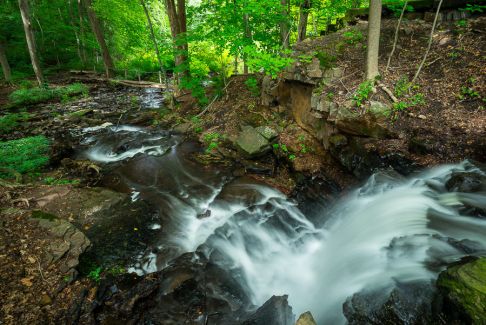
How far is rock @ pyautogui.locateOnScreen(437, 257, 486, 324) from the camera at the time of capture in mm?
2438

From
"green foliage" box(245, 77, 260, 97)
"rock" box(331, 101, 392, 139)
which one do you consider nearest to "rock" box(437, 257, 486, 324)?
"rock" box(331, 101, 392, 139)

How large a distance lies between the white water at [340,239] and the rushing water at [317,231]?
2 centimetres

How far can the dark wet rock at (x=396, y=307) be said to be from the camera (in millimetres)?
2879

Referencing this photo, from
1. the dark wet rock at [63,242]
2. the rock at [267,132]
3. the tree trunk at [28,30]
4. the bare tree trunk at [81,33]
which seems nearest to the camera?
the dark wet rock at [63,242]

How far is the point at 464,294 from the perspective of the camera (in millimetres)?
2568

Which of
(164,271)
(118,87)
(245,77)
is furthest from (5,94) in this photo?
(164,271)

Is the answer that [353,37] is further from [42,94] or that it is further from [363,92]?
[42,94]

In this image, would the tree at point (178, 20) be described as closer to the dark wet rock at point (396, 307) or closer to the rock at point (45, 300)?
the rock at point (45, 300)

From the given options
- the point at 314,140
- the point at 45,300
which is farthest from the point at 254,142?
the point at 45,300

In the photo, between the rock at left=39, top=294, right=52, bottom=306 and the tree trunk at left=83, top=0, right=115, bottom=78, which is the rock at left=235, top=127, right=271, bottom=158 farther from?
the tree trunk at left=83, top=0, right=115, bottom=78

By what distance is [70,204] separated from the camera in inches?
231

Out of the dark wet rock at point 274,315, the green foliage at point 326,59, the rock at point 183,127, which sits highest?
the green foliage at point 326,59

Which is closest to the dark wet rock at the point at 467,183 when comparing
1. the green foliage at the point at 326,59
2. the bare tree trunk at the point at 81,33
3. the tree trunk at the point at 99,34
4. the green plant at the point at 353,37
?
the green foliage at the point at 326,59

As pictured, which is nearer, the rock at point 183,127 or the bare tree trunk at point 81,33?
the rock at point 183,127
